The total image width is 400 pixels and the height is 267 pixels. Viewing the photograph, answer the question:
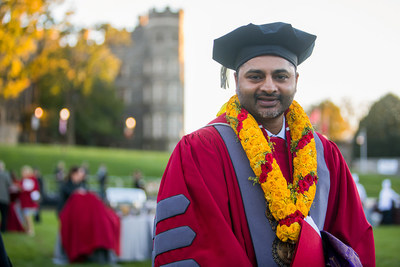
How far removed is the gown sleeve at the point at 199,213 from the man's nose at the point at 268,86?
0.41 meters

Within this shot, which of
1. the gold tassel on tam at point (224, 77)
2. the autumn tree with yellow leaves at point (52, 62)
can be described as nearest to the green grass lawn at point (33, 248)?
the autumn tree with yellow leaves at point (52, 62)

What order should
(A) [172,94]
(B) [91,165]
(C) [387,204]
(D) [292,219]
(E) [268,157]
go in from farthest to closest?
(A) [172,94]
(B) [91,165]
(C) [387,204]
(E) [268,157]
(D) [292,219]

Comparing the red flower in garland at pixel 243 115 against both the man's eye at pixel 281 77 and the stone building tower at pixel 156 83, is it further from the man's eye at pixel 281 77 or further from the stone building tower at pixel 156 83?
the stone building tower at pixel 156 83

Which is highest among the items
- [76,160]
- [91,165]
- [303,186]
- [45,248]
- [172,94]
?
[172,94]

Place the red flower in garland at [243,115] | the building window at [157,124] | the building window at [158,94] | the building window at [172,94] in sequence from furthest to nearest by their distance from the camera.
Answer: the building window at [158,94], the building window at [172,94], the building window at [157,124], the red flower in garland at [243,115]

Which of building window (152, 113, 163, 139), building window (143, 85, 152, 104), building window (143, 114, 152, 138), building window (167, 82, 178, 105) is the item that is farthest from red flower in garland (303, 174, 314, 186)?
building window (143, 85, 152, 104)

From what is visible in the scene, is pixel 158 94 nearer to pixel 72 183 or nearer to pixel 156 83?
pixel 156 83

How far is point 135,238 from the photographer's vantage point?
10156mm

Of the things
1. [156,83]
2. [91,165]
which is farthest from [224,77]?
[156,83]

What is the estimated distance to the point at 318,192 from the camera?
2.76 meters

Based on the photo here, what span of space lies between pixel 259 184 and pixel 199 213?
41 centimetres

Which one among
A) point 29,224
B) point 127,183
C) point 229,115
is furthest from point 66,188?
point 127,183

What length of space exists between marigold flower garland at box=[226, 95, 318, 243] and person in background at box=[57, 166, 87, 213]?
26.2 ft

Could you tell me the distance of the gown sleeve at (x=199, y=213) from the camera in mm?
2342
